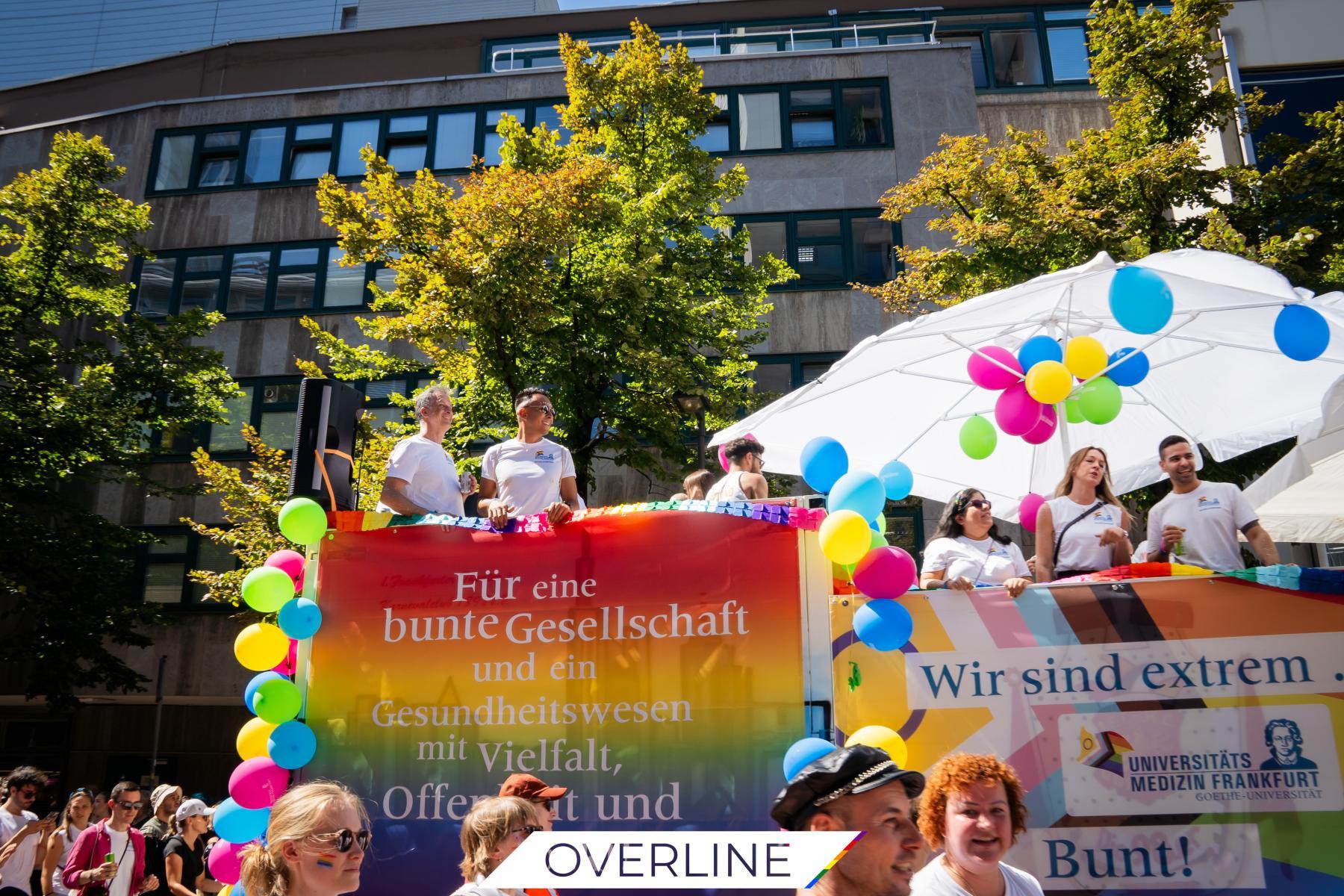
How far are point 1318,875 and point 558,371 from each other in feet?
37.4

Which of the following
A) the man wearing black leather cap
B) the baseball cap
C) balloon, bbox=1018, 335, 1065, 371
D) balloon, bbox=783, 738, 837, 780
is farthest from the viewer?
balloon, bbox=1018, 335, 1065, 371

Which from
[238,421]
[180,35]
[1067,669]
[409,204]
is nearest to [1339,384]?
[1067,669]

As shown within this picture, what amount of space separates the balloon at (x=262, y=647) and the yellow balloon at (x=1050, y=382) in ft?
15.8

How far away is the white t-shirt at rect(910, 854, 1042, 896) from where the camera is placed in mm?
3662

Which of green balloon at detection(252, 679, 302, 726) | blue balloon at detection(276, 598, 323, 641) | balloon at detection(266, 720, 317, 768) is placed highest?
blue balloon at detection(276, 598, 323, 641)

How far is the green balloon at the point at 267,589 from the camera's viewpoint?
607cm

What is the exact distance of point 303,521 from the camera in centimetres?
588

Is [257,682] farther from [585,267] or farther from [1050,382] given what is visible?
[585,267]

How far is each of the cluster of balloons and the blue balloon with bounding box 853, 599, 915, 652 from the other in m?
2.91

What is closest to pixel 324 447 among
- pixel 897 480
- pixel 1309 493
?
pixel 897 480

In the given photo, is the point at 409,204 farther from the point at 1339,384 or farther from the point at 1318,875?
the point at 1318,875

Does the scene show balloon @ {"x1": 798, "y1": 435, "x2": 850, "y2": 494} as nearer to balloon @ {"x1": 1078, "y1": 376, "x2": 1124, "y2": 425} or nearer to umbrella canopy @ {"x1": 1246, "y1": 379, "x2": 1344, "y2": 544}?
balloon @ {"x1": 1078, "y1": 376, "x2": 1124, "y2": 425}

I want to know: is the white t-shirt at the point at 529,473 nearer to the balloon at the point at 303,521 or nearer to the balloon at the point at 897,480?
the balloon at the point at 303,521

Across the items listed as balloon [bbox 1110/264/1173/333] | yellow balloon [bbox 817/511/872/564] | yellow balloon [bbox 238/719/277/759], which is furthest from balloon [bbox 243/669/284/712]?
balloon [bbox 1110/264/1173/333]
